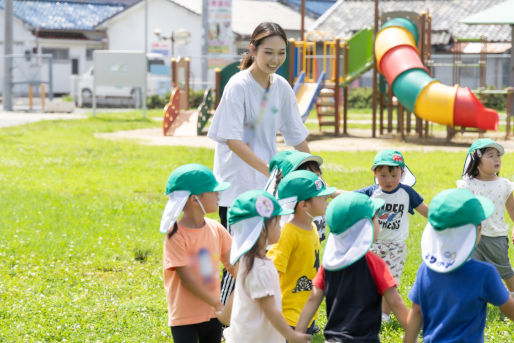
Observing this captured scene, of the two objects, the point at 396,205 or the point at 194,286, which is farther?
the point at 396,205

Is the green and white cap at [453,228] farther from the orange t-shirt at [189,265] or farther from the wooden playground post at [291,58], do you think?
the wooden playground post at [291,58]

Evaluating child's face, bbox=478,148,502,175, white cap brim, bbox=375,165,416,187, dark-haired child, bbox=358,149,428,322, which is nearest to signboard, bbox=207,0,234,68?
child's face, bbox=478,148,502,175

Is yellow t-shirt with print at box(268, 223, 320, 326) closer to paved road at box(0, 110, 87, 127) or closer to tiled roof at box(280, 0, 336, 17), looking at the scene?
paved road at box(0, 110, 87, 127)

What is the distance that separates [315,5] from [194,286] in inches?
2242

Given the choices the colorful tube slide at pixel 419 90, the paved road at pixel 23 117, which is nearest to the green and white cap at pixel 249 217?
the colorful tube slide at pixel 419 90

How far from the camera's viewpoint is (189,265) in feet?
12.5

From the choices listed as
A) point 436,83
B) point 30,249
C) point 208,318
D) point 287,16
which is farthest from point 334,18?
point 208,318

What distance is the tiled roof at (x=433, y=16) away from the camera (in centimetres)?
3984

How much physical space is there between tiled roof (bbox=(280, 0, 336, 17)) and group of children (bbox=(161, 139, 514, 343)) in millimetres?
51608

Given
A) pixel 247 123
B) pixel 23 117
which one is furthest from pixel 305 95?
pixel 247 123

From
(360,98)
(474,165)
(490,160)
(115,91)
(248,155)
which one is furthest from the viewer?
(115,91)

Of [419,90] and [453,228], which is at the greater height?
[419,90]

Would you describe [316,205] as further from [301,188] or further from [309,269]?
[309,269]

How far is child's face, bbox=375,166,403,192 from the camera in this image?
5184 mm
